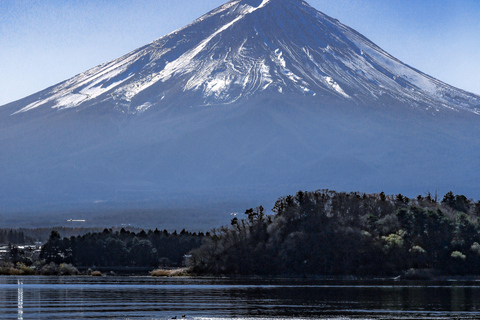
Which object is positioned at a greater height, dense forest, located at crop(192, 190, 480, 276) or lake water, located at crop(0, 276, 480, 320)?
dense forest, located at crop(192, 190, 480, 276)

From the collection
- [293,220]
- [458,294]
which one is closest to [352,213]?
[293,220]

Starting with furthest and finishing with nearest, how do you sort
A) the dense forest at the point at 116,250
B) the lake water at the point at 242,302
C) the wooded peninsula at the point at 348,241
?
1. the dense forest at the point at 116,250
2. the wooded peninsula at the point at 348,241
3. the lake water at the point at 242,302

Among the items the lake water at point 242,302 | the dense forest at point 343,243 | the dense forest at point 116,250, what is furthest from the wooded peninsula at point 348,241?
the lake water at point 242,302

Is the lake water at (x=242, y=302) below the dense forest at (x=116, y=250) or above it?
below

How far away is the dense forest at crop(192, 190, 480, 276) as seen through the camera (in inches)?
4390

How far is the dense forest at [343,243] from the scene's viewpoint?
366 ft

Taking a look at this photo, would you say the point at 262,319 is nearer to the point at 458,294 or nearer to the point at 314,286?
the point at 458,294

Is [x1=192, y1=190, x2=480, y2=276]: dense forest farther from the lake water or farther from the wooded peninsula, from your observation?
the lake water

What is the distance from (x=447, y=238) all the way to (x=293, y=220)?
20717mm

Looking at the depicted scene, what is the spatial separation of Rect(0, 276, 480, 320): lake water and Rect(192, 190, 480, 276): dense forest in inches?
816

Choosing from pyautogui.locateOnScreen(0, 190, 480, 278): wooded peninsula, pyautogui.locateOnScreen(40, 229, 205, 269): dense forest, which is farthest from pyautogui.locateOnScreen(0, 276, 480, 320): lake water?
pyautogui.locateOnScreen(40, 229, 205, 269): dense forest

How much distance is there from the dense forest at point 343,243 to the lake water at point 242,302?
20.7 metres

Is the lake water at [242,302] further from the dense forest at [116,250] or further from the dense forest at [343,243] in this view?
the dense forest at [116,250]

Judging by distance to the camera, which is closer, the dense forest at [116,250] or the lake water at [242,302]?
the lake water at [242,302]
